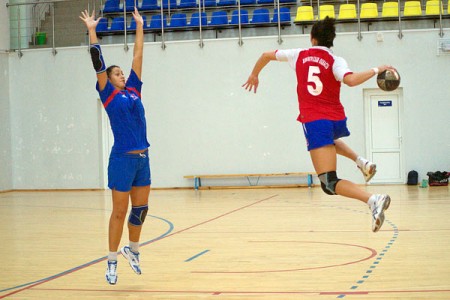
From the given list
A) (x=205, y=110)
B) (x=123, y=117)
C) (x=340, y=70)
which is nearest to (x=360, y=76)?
(x=340, y=70)

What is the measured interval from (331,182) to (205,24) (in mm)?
15752

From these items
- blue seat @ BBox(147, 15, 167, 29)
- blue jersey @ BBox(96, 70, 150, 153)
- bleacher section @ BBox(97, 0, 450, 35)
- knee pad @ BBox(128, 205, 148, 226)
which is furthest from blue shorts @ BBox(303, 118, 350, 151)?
blue seat @ BBox(147, 15, 167, 29)

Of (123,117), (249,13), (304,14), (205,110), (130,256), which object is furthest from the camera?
(249,13)

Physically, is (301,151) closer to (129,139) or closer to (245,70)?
(245,70)

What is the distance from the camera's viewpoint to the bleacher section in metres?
20.8

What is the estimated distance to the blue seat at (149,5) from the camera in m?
22.4

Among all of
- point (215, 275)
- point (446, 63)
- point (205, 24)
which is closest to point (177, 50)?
point (205, 24)

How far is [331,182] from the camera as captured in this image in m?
6.43

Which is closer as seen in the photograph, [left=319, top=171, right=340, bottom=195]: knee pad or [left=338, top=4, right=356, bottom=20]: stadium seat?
[left=319, top=171, right=340, bottom=195]: knee pad

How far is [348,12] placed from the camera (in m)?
20.8

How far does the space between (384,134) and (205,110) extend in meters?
5.37

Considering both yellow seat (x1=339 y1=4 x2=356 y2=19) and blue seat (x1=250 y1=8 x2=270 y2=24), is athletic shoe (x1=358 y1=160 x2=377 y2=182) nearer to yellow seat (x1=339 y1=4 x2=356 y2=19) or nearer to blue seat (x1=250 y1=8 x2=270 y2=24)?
yellow seat (x1=339 y1=4 x2=356 y2=19)

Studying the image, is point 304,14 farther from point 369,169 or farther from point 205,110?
point 369,169

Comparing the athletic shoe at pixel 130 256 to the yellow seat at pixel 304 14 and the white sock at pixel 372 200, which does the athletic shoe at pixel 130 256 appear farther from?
the yellow seat at pixel 304 14
